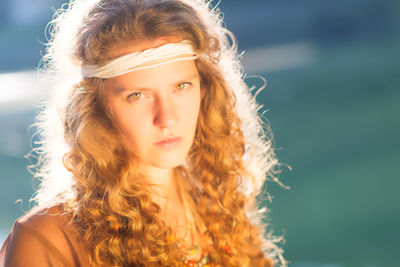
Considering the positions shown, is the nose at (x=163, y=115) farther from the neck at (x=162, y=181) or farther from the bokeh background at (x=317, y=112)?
the bokeh background at (x=317, y=112)

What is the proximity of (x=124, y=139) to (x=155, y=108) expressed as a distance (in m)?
0.14

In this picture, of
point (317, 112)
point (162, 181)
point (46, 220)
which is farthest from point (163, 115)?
point (317, 112)

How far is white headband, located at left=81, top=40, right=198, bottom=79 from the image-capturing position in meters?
1.27

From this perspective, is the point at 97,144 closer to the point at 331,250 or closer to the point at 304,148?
the point at 331,250

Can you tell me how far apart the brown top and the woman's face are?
0.28 meters

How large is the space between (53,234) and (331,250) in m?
2.95

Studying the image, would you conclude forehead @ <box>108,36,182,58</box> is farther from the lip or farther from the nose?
the lip

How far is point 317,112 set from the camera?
20.6 feet

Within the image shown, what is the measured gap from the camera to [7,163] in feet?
18.2

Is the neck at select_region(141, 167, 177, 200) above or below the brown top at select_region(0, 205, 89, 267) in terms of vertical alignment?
above

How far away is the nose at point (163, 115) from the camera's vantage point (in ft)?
4.28

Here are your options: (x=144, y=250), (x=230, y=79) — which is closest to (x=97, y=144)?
(x=144, y=250)

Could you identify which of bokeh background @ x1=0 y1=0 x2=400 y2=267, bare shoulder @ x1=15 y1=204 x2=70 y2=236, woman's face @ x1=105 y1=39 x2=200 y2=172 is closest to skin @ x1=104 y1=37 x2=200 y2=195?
woman's face @ x1=105 y1=39 x2=200 y2=172

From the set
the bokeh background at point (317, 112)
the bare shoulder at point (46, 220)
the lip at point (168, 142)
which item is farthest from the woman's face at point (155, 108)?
the bokeh background at point (317, 112)
